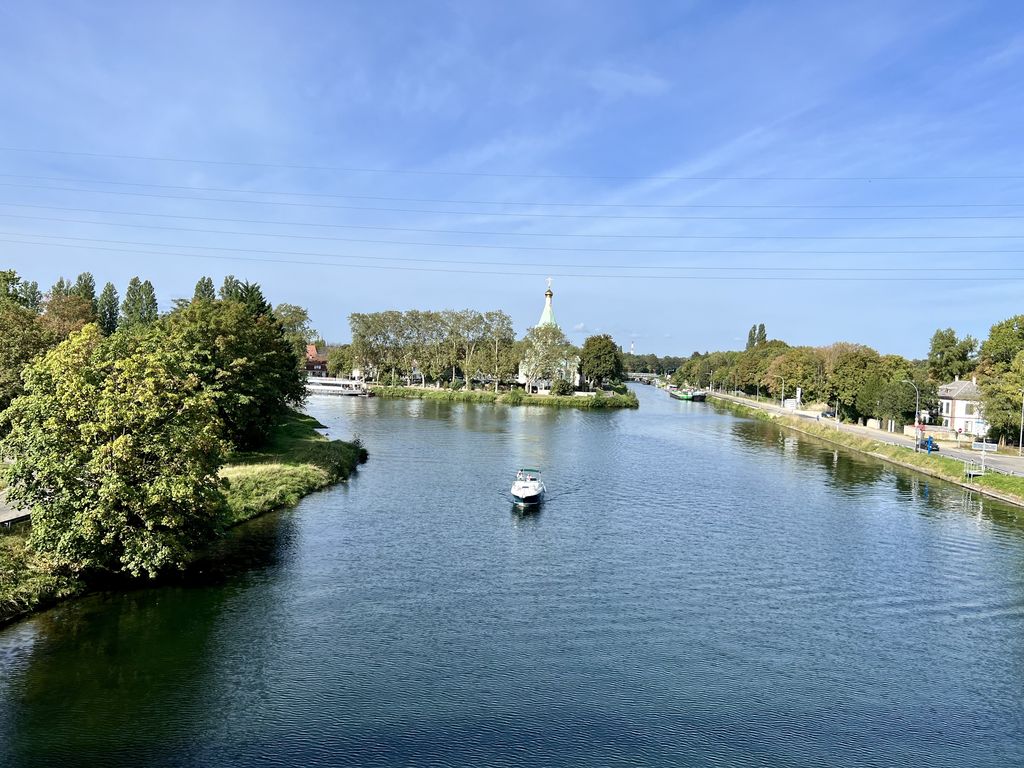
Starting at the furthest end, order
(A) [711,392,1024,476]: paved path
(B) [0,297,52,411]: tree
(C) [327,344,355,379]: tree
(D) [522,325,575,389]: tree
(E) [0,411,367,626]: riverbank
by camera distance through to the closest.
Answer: (C) [327,344,355,379]: tree → (D) [522,325,575,389]: tree → (A) [711,392,1024,476]: paved path → (B) [0,297,52,411]: tree → (E) [0,411,367,626]: riverbank

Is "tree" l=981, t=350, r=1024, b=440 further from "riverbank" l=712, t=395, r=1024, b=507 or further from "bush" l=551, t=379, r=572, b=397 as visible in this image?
"bush" l=551, t=379, r=572, b=397

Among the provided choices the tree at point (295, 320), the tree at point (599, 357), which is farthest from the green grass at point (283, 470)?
the tree at point (599, 357)

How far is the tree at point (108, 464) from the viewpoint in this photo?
80.8 ft

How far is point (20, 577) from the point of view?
23938 millimetres

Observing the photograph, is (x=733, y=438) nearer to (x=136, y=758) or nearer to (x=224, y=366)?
(x=224, y=366)

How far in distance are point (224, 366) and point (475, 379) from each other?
99499 millimetres

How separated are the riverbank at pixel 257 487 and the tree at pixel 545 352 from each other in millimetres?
58196

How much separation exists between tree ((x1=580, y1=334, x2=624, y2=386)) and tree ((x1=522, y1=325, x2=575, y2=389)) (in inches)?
592

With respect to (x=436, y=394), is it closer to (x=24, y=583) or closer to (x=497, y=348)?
(x=497, y=348)

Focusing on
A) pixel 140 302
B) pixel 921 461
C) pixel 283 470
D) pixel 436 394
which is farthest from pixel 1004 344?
pixel 140 302

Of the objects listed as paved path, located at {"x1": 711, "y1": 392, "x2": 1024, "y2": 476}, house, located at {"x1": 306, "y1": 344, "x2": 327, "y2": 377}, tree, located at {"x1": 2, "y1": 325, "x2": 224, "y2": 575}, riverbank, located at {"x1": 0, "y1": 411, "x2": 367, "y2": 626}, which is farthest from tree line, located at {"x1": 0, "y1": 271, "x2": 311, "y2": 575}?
Answer: house, located at {"x1": 306, "y1": 344, "x2": 327, "y2": 377}

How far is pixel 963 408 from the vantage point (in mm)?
77812

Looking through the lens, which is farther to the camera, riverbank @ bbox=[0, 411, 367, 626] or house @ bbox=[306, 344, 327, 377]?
house @ bbox=[306, 344, 327, 377]

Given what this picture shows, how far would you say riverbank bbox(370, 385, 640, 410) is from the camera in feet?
406
